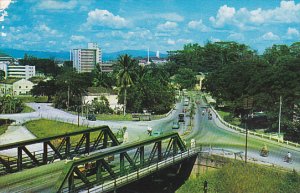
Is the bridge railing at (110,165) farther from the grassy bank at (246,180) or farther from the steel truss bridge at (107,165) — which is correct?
the grassy bank at (246,180)

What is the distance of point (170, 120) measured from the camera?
77125mm

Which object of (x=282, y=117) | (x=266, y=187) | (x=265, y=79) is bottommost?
(x=266, y=187)

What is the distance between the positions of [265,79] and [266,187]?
117ft

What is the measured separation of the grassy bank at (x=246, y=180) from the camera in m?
33.8

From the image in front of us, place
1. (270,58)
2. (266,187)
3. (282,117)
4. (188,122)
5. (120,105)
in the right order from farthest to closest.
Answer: (270,58), (120,105), (188,122), (282,117), (266,187)

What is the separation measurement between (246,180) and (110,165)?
37.9 ft

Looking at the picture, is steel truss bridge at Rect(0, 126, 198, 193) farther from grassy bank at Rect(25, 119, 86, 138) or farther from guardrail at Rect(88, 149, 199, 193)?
grassy bank at Rect(25, 119, 86, 138)

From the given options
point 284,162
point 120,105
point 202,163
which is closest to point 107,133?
point 202,163

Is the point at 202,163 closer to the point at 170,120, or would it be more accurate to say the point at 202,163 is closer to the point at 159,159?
the point at 159,159

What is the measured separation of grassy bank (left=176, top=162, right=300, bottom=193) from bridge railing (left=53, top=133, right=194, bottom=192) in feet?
10.2

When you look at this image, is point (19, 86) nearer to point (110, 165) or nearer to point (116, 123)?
point (116, 123)

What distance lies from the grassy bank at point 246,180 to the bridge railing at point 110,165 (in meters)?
3.12

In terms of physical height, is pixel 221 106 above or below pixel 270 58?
below

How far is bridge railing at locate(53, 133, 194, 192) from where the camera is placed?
2545cm
